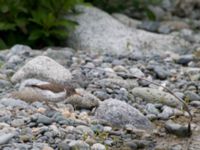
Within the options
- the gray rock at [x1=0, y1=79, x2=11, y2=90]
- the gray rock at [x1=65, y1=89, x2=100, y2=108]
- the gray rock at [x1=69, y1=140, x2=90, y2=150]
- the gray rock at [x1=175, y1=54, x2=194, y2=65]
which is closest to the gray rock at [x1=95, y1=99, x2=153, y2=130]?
the gray rock at [x1=65, y1=89, x2=100, y2=108]

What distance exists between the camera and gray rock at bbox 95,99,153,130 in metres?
4.45

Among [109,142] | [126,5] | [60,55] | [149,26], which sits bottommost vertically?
[109,142]

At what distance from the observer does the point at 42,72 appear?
17.1 feet

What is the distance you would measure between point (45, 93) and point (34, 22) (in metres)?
2.25

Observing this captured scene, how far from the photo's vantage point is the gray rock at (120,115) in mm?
4449

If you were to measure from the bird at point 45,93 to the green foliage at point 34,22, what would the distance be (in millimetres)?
1818

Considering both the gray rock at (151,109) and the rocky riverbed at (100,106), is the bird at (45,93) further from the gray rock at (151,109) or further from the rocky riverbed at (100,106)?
the gray rock at (151,109)

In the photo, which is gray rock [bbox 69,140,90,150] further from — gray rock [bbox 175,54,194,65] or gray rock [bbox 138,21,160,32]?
gray rock [bbox 138,21,160,32]

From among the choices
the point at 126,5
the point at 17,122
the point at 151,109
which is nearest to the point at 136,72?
the point at 151,109

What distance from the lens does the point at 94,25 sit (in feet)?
23.9

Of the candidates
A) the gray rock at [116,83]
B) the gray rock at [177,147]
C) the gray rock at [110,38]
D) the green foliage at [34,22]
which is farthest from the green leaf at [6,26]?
the gray rock at [177,147]

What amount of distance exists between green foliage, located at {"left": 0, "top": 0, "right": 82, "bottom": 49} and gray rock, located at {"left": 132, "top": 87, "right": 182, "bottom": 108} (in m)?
1.67

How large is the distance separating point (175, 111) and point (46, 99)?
1055 millimetres

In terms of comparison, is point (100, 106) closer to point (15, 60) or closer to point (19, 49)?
point (15, 60)
